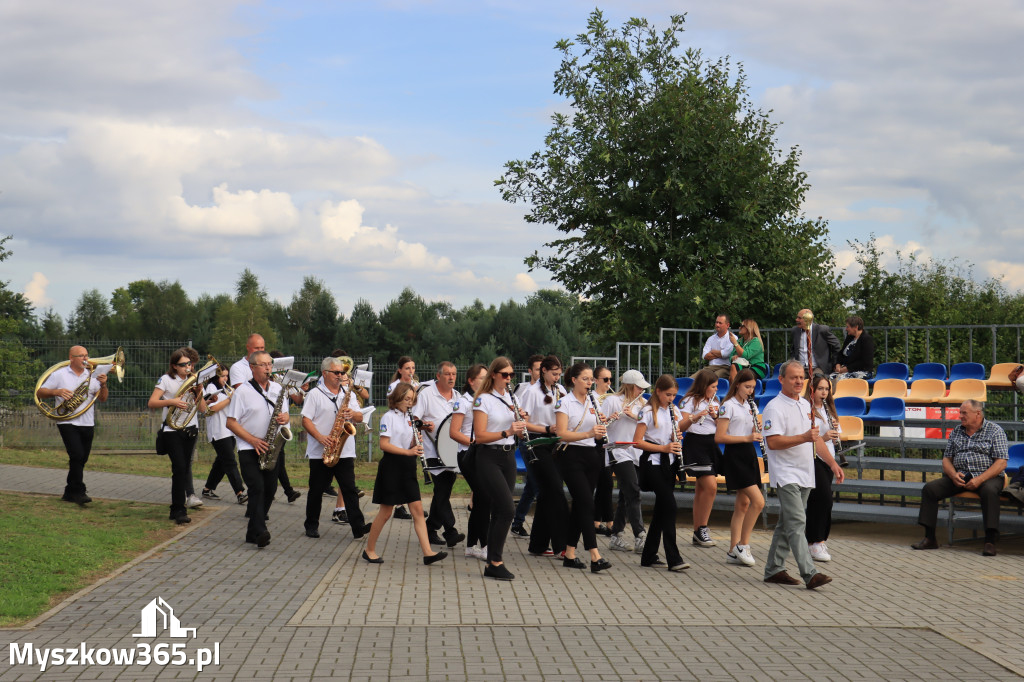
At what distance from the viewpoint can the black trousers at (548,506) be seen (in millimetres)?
9203

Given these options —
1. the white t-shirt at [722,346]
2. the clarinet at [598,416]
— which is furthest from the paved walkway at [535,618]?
the white t-shirt at [722,346]

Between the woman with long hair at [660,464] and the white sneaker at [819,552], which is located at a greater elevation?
the woman with long hair at [660,464]

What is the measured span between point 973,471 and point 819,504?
93.5 inches

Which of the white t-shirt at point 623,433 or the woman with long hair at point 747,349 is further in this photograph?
the woman with long hair at point 747,349

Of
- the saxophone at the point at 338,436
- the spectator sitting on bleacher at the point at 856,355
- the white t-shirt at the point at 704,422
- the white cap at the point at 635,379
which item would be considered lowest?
the saxophone at the point at 338,436

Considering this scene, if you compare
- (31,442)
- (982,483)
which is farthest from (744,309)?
(31,442)

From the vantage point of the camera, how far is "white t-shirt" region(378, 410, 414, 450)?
952cm

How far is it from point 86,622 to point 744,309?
1841 cm

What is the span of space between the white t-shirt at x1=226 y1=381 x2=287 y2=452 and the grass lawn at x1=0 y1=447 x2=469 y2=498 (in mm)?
5667

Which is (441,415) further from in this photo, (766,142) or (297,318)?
(297,318)

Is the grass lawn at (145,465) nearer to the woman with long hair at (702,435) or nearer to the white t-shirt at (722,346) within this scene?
the white t-shirt at (722,346)

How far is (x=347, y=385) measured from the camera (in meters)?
10.9

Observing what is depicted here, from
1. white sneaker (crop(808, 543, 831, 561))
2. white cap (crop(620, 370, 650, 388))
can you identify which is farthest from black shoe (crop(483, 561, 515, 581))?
white sneaker (crop(808, 543, 831, 561))

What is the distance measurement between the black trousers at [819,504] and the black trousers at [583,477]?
216cm
